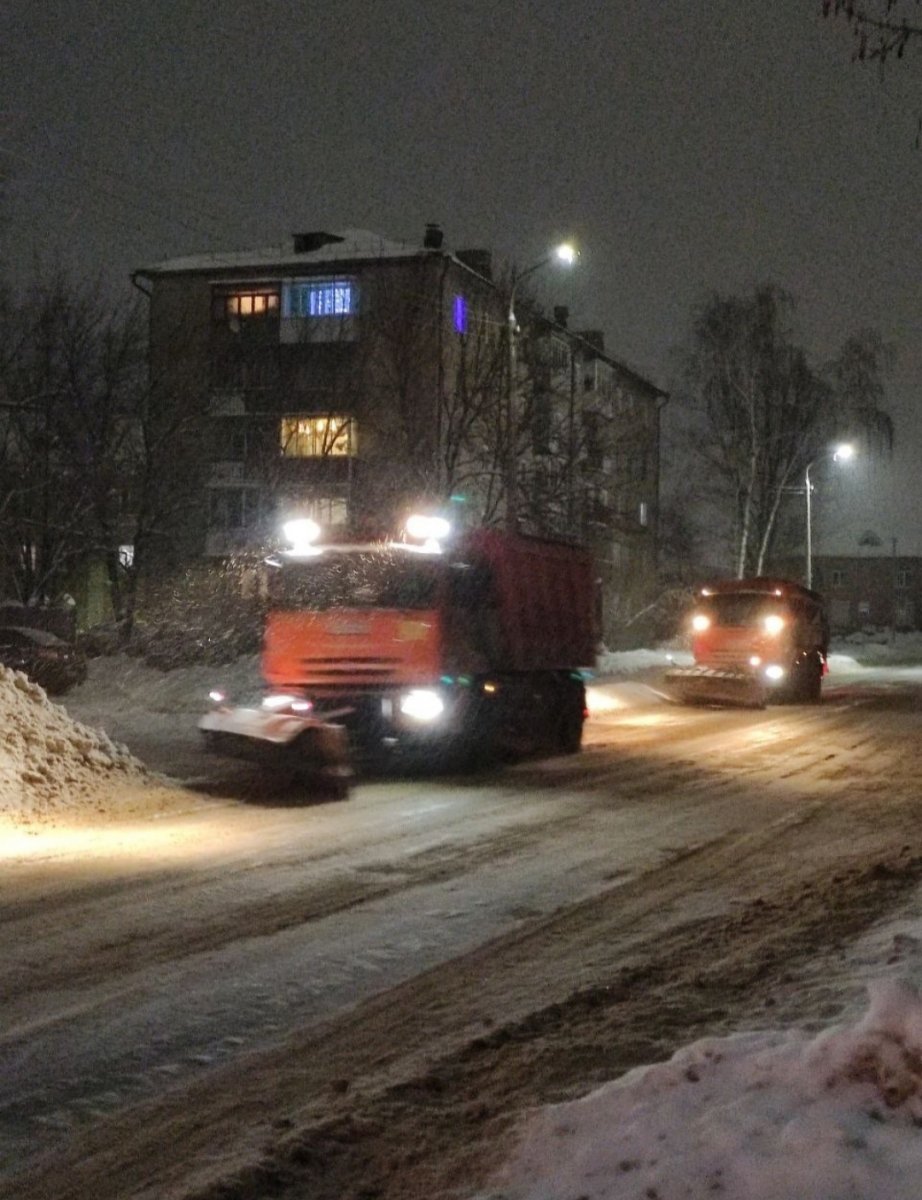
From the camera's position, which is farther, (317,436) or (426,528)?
(317,436)

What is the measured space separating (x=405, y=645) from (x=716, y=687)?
14.9m

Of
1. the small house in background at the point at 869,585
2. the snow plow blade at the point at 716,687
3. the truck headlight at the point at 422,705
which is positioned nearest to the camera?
the truck headlight at the point at 422,705

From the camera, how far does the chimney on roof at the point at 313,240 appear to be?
167ft

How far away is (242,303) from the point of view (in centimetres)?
Result: 4959

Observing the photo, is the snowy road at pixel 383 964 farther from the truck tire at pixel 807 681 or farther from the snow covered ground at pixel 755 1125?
the truck tire at pixel 807 681

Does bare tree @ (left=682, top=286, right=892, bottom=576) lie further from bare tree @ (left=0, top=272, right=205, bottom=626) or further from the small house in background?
the small house in background

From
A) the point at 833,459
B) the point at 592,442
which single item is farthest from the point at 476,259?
the point at 833,459

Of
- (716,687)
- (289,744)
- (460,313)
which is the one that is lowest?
(716,687)

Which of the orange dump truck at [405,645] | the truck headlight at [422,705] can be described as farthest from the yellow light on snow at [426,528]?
the truck headlight at [422,705]

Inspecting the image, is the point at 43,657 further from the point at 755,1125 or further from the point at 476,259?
the point at 755,1125

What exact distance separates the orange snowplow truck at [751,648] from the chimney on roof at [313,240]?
24.0 m

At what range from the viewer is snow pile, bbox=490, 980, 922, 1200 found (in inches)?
169

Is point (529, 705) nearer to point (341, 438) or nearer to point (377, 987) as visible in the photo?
point (377, 987)

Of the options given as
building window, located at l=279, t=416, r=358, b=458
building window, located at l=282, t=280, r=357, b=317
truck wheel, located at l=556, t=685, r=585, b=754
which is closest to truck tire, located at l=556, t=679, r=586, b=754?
truck wheel, located at l=556, t=685, r=585, b=754
